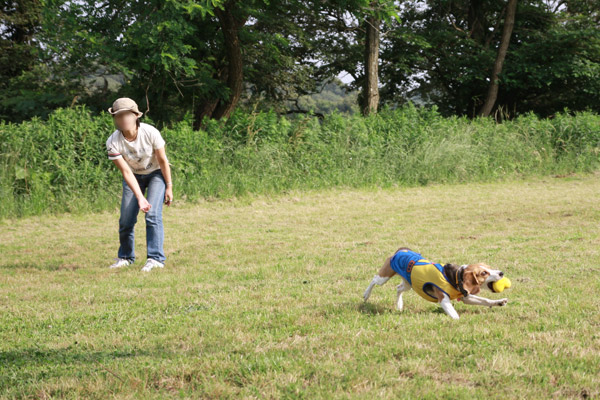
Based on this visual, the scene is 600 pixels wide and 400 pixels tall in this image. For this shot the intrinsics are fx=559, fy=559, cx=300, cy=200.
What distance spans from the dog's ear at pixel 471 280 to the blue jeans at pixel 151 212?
12.5 feet

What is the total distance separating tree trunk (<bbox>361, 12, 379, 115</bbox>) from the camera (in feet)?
58.4

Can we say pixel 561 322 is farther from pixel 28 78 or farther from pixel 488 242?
pixel 28 78

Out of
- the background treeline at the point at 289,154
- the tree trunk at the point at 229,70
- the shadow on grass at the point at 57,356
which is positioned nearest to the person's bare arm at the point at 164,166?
the shadow on grass at the point at 57,356

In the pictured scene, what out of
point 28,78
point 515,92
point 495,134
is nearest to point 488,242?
point 495,134

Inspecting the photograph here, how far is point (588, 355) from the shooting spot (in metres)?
3.24

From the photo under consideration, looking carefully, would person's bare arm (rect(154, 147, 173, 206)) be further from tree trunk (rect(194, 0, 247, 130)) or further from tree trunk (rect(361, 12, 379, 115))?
tree trunk (rect(361, 12, 379, 115))

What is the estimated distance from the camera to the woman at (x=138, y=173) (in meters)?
6.09

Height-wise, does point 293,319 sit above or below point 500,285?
below

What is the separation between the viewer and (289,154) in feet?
45.9

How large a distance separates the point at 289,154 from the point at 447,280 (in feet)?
33.4

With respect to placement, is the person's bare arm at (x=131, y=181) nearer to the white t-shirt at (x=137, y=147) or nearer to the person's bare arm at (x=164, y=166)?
the white t-shirt at (x=137, y=147)

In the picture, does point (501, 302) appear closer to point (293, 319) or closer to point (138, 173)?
point (293, 319)

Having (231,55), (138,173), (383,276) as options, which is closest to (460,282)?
(383,276)

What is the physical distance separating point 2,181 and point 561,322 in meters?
10.3
